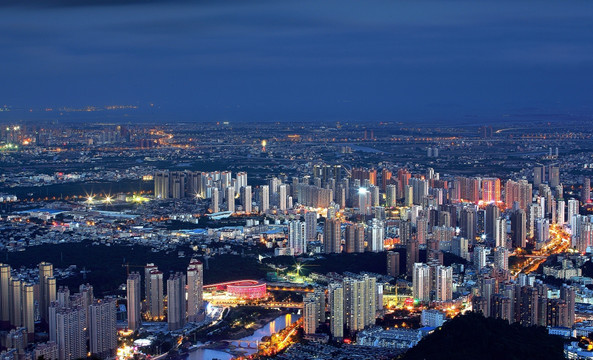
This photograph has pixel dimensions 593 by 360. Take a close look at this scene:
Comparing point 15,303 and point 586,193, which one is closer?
point 15,303

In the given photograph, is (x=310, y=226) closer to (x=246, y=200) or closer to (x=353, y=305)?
(x=246, y=200)

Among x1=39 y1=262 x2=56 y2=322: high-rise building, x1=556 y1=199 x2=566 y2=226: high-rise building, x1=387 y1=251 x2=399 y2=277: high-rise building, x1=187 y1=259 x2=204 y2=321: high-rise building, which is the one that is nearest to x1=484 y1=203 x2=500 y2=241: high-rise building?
x1=556 y1=199 x2=566 y2=226: high-rise building

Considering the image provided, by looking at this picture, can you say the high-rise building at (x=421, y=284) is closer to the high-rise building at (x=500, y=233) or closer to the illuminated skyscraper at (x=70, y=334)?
the high-rise building at (x=500, y=233)

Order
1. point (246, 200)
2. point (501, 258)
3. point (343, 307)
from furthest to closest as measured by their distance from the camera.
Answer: point (246, 200), point (501, 258), point (343, 307)

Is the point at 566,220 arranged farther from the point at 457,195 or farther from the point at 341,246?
the point at 341,246

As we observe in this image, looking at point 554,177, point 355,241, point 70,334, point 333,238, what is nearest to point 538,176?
point 554,177

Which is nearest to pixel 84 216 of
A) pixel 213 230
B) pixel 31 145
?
pixel 213 230

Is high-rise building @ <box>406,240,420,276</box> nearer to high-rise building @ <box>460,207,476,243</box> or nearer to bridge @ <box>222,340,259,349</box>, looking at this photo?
high-rise building @ <box>460,207,476,243</box>
